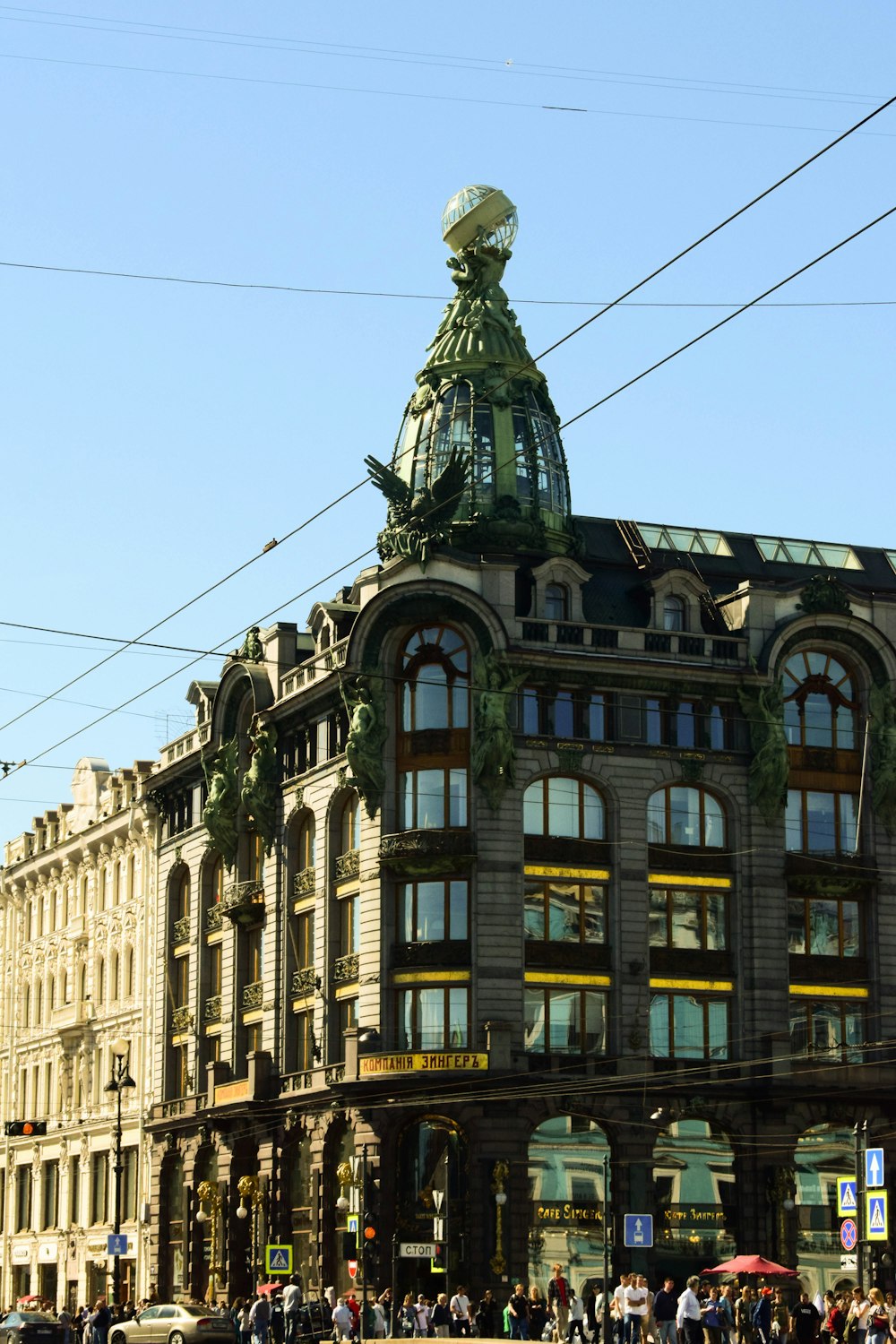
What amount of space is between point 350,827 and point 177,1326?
68.5 feet

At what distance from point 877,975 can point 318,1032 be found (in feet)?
60.2

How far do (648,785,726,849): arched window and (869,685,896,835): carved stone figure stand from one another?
17.6 feet

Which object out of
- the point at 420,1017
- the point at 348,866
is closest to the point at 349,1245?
the point at 420,1017

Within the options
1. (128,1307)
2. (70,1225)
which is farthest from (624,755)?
(70,1225)

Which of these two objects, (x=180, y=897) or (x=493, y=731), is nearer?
(x=493, y=731)

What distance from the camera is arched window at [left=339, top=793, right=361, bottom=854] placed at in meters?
74.9

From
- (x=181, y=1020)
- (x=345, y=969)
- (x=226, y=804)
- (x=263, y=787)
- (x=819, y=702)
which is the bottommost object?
(x=181, y=1020)

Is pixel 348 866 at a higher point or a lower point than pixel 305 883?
higher

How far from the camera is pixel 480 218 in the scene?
84875 mm

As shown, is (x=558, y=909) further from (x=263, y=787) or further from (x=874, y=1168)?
(x=874, y=1168)

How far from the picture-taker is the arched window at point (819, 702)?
250 feet

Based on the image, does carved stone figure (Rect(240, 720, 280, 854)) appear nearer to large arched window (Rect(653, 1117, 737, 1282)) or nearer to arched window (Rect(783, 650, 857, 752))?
arched window (Rect(783, 650, 857, 752))

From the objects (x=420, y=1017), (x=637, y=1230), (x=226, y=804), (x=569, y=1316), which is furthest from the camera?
(x=226, y=804)

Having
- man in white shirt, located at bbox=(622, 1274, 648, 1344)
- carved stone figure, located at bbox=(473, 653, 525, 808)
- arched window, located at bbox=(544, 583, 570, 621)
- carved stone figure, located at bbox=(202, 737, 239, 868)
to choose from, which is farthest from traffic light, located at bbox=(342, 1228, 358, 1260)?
arched window, located at bbox=(544, 583, 570, 621)
